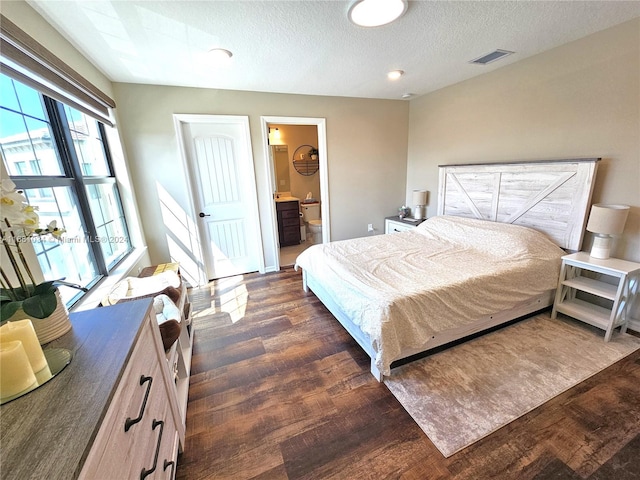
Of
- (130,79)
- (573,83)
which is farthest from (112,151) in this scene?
(573,83)

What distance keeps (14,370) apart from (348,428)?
1.46 meters

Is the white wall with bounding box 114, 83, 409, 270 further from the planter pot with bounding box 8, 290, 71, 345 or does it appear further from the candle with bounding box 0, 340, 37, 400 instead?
the candle with bounding box 0, 340, 37, 400

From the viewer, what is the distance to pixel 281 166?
218 inches

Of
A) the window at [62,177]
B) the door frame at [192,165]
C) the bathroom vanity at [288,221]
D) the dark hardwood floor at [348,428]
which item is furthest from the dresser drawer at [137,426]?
the bathroom vanity at [288,221]

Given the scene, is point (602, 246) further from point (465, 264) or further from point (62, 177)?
point (62, 177)

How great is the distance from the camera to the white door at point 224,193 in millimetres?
3197

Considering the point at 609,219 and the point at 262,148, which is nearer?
the point at 609,219

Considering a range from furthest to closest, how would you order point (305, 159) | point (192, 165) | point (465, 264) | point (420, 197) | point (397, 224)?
point (305, 159)
point (397, 224)
point (420, 197)
point (192, 165)
point (465, 264)

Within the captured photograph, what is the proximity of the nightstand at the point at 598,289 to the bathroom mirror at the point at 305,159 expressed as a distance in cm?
451

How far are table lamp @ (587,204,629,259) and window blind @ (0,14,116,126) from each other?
3737 mm

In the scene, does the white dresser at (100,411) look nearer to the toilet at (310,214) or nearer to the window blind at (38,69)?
the window blind at (38,69)

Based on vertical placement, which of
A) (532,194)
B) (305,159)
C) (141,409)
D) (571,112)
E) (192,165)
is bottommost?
(141,409)

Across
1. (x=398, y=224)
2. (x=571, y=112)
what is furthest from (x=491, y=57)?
(x=398, y=224)

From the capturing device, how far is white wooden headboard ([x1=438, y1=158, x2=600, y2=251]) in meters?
2.26
